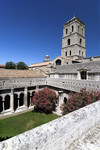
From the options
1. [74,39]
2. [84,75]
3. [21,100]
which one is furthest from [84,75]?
[74,39]

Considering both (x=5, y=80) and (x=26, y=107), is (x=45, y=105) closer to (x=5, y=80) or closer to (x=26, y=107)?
(x=26, y=107)

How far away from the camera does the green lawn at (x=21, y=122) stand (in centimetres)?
1099

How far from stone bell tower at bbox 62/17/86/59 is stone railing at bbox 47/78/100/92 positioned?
28221mm

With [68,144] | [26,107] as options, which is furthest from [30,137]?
[26,107]

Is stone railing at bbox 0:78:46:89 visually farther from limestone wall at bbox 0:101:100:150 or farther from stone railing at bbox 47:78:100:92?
limestone wall at bbox 0:101:100:150

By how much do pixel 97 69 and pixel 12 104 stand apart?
54.4 ft

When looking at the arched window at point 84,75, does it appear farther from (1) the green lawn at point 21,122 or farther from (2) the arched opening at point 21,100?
(2) the arched opening at point 21,100

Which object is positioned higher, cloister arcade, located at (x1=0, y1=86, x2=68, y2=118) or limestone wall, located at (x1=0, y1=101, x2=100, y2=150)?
limestone wall, located at (x1=0, y1=101, x2=100, y2=150)

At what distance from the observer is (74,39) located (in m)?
41.2

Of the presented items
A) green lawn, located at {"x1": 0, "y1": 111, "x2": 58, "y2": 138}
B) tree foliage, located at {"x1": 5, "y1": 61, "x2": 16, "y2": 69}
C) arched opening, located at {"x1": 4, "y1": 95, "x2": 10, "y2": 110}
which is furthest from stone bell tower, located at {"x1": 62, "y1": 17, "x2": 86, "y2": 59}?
arched opening, located at {"x1": 4, "y1": 95, "x2": 10, "y2": 110}

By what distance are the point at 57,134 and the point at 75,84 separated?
1031 cm

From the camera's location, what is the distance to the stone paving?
3.05 meters

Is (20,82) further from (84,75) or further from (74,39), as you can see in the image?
(74,39)

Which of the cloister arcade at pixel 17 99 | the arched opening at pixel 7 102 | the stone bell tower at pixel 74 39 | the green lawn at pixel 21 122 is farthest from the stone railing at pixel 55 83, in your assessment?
the stone bell tower at pixel 74 39
